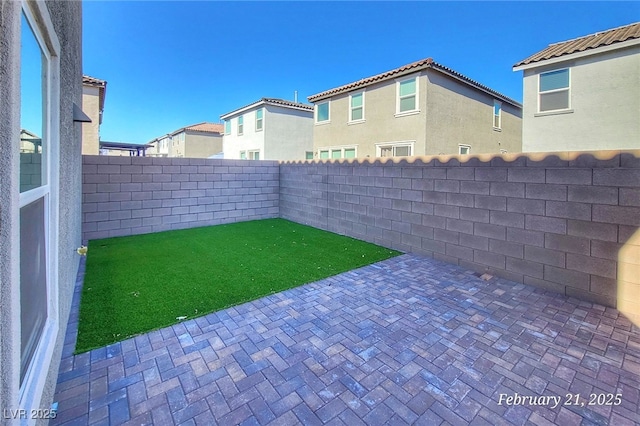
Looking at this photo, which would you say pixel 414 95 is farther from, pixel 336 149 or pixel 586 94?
pixel 586 94

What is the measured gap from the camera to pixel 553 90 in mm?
10188

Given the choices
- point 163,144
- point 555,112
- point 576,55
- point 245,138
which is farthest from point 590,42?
point 163,144

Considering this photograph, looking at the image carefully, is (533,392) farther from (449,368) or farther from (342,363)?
(342,363)

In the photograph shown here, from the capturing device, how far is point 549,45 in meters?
11.8

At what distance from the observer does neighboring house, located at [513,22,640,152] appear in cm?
888

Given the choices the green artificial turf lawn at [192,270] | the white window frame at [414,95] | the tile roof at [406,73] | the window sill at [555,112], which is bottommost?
the green artificial turf lawn at [192,270]

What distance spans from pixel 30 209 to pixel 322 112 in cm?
1547

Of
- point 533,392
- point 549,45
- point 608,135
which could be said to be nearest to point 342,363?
point 533,392

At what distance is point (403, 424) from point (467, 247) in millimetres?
Result: 4062

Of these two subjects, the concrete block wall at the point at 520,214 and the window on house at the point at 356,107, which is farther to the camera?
the window on house at the point at 356,107

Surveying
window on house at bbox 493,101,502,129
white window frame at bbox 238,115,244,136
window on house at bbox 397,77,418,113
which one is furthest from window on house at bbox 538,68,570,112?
white window frame at bbox 238,115,244,136

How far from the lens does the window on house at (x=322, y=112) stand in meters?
16.0

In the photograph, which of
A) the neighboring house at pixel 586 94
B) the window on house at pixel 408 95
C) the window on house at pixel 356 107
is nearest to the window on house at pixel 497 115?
the neighboring house at pixel 586 94

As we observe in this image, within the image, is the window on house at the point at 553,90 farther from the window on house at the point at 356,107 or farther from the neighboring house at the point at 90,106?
the neighboring house at the point at 90,106
